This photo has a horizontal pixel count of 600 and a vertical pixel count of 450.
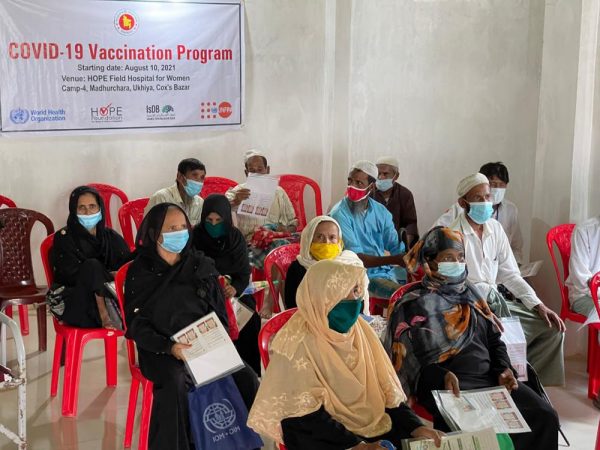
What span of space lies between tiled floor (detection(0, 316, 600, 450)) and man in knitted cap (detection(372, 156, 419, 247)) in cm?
176

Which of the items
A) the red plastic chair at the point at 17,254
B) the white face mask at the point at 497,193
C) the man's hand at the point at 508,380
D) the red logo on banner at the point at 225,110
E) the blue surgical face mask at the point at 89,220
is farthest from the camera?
the red logo on banner at the point at 225,110

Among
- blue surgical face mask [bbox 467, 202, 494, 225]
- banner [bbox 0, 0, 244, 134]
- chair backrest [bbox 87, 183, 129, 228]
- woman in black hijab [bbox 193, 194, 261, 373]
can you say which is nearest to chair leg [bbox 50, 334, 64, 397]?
woman in black hijab [bbox 193, 194, 261, 373]

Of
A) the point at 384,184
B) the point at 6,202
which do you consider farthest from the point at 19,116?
the point at 384,184

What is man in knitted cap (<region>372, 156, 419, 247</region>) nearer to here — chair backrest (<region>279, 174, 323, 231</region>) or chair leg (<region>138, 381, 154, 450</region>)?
chair backrest (<region>279, 174, 323, 231</region>)

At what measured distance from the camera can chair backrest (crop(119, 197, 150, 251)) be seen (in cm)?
678

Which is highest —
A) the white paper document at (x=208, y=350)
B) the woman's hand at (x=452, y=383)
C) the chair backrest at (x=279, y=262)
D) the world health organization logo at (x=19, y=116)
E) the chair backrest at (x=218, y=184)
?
the world health organization logo at (x=19, y=116)

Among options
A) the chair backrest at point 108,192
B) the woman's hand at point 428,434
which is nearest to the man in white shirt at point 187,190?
the chair backrest at point 108,192

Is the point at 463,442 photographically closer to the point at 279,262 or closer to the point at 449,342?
the point at 449,342

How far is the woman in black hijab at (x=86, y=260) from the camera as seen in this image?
4992mm

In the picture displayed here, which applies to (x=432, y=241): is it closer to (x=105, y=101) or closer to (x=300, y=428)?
(x=300, y=428)

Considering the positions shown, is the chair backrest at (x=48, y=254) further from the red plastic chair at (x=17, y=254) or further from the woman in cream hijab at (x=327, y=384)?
the woman in cream hijab at (x=327, y=384)

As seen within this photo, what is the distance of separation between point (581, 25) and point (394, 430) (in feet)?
12.9

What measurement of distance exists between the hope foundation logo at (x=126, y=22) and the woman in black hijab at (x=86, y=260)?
2.27 meters

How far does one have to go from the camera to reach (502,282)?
5.27 meters
